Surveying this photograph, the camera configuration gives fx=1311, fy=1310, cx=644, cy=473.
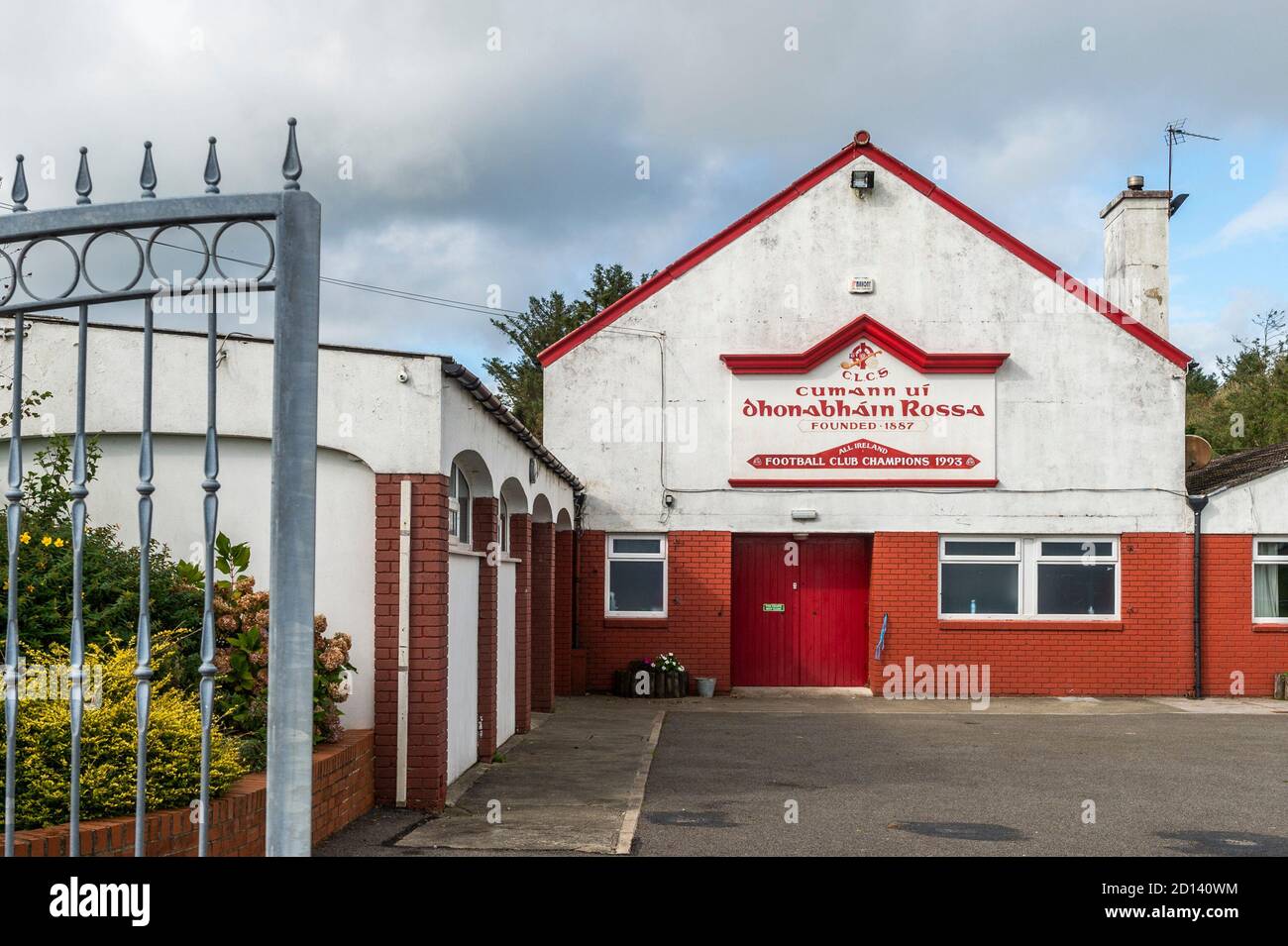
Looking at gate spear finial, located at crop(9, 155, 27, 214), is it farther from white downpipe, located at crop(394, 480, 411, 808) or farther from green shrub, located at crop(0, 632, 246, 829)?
white downpipe, located at crop(394, 480, 411, 808)

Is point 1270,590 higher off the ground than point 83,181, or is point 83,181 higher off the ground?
point 83,181

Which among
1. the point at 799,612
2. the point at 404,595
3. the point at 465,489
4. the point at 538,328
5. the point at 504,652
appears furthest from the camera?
the point at 538,328

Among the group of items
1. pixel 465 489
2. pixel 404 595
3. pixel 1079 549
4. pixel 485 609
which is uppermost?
pixel 465 489

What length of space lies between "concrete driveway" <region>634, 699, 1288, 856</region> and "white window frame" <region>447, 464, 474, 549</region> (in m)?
2.79

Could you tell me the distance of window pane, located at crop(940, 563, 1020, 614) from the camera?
2023cm

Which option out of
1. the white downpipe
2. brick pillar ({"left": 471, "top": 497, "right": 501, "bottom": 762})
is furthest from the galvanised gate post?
brick pillar ({"left": 471, "top": 497, "right": 501, "bottom": 762})

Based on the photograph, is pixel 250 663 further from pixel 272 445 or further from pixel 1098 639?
pixel 1098 639

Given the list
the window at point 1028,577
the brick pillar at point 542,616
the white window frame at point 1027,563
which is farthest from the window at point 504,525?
the window at point 1028,577

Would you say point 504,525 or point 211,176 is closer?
point 211,176

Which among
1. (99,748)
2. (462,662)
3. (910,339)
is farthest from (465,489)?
(910,339)

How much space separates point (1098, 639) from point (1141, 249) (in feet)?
22.4

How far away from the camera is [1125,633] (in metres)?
20.0

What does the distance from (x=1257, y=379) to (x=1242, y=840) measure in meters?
27.1

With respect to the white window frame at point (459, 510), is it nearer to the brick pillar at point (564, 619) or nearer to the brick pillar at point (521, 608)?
the brick pillar at point (521, 608)
